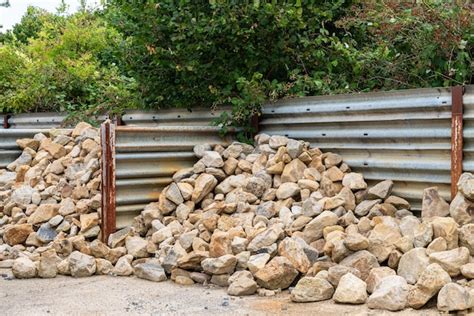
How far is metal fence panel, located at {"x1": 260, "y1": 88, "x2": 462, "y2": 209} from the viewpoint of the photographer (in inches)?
188

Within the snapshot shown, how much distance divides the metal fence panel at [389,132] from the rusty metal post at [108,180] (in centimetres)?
180

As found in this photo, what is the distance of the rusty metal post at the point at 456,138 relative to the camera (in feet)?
15.0

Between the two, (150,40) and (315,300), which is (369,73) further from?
(315,300)

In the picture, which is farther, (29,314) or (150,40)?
(150,40)

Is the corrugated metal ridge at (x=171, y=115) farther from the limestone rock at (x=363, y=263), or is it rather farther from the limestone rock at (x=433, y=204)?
the limestone rock at (x=363, y=263)

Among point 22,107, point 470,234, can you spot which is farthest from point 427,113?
point 22,107

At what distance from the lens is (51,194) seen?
18.6ft

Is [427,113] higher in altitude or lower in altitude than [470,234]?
higher

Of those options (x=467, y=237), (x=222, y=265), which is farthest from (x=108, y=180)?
(x=467, y=237)

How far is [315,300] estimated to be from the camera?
388 cm

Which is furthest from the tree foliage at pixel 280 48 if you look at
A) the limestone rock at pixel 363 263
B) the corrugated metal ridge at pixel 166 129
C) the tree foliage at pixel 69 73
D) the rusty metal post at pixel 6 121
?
the rusty metal post at pixel 6 121

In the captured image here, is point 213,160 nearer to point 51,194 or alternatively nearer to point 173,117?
point 51,194

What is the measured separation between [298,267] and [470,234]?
118 cm

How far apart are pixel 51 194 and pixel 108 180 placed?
0.68 m
